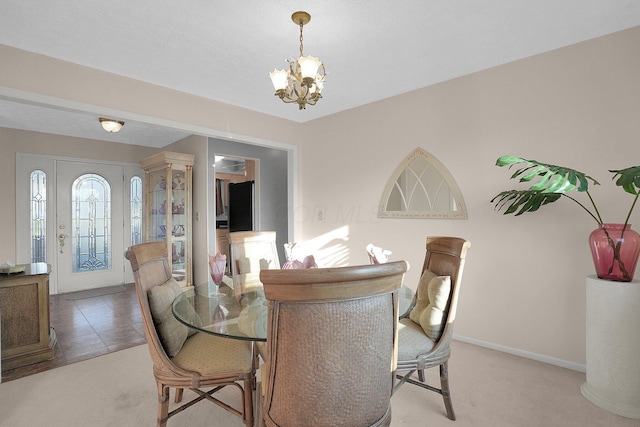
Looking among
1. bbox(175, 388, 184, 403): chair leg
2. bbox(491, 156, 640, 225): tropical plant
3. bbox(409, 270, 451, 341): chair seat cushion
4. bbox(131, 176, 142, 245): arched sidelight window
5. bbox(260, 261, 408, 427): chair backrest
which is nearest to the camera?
bbox(260, 261, 408, 427): chair backrest

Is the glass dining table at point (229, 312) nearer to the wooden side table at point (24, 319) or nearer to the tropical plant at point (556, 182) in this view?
the tropical plant at point (556, 182)

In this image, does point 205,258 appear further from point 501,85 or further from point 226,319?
point 501,85

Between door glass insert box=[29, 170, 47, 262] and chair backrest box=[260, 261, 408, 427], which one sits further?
door glass insert box=[29, 170, 47, 262]

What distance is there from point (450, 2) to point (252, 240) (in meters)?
2.31

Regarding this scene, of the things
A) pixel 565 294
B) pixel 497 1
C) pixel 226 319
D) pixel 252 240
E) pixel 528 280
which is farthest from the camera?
pixel 252 240

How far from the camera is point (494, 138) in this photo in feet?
9.49

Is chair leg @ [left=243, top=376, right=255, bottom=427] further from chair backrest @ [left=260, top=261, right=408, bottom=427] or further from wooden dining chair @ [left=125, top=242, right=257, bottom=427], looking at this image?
chair backrest @ [left=260, top=261, right=408, bottom=427]

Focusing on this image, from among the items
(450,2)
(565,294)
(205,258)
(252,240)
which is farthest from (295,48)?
(205,258)

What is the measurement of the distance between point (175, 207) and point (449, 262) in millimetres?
4181

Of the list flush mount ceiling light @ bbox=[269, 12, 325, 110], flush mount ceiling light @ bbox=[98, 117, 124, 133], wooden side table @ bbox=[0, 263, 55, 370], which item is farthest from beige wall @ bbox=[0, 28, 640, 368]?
flush mount ceiling light @ bbox=[269, 12, 325, 110]

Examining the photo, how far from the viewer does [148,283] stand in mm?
1706

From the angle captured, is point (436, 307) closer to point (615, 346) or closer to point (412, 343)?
point (412, 343)

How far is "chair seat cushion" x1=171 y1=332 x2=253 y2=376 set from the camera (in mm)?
1656

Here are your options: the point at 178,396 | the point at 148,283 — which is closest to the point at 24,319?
the point at 178,396
